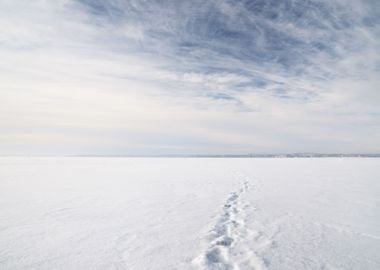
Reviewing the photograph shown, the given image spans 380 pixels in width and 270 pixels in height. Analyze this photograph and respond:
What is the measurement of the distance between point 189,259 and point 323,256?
180 cm

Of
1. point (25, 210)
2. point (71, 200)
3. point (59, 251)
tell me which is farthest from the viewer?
point (71, 200)

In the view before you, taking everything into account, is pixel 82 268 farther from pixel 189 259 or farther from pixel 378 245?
pixel 378 245

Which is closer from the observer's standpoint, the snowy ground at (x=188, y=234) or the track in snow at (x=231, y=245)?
the track in snow at (x=231, y=245)

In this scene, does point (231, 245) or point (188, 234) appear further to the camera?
point (188, 234)

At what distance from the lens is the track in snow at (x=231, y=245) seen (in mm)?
A: 3254

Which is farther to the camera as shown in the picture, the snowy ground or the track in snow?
the snowy ground

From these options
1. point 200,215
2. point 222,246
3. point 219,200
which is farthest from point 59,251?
point 219,200

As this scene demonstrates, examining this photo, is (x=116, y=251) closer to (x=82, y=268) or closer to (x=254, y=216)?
(x=82, y=268)

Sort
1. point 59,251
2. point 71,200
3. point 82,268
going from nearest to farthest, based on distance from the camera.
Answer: point 82,268 < point 59,251 < point 71,200

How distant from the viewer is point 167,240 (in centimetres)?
417

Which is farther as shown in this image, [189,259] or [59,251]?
[59,251]

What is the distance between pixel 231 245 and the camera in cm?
392

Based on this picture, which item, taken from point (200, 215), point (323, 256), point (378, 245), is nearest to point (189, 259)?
point (323, 256)

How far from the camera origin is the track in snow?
3254 mm
